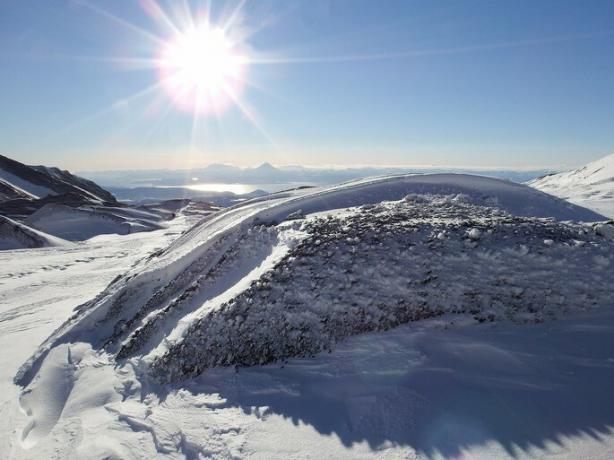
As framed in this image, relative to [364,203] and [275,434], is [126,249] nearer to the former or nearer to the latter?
[364,203]

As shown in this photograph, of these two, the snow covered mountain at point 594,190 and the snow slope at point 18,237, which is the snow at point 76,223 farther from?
the snow covered mountain at point 594,190

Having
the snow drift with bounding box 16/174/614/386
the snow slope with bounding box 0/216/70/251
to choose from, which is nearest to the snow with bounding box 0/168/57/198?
the snow slope with bounding box 0/216/70/251

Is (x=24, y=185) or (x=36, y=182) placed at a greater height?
(x=36, y=182)

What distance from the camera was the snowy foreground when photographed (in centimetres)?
340

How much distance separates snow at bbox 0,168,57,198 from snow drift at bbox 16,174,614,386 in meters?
69.9

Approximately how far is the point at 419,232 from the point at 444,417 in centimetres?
275

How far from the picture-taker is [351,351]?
14.8ft

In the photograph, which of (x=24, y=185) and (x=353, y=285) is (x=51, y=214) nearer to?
(x=24, y=185)

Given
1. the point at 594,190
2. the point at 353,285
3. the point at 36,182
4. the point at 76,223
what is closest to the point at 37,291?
the point at 353,285

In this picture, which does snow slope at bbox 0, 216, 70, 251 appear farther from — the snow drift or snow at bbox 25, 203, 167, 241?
the snow drift

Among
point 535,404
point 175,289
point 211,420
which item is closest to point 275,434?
point 211,420

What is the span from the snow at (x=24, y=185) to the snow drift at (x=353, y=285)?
69.9 metres

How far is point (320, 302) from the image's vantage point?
488 cm

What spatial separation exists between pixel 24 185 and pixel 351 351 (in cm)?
7652
